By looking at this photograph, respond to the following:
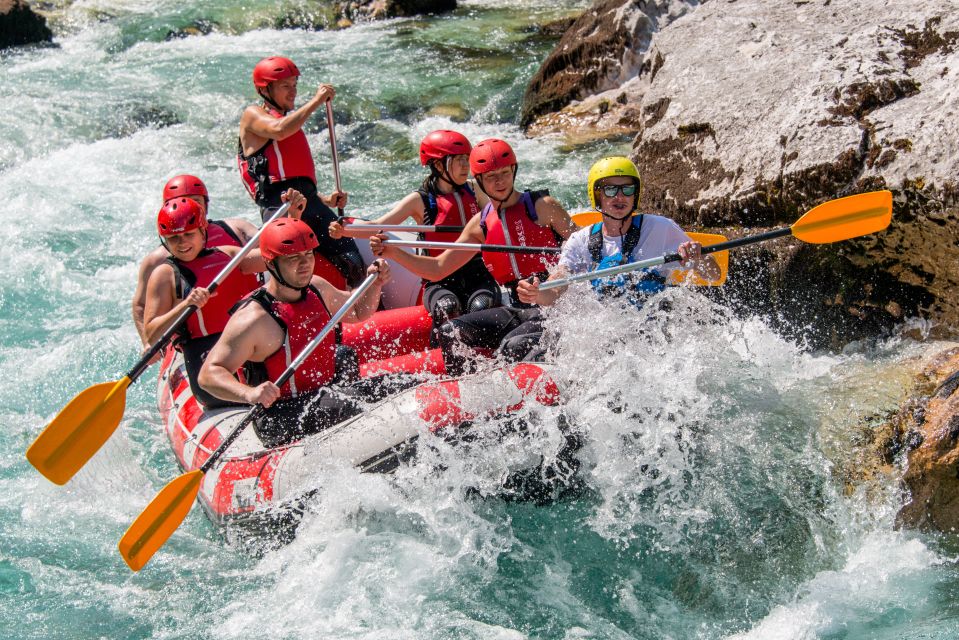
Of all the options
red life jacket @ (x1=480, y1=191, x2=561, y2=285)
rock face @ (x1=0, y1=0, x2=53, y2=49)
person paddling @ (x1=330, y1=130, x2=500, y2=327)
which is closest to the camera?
red life jacket @ (x1=480, y1=191, x2=561, y2=285)

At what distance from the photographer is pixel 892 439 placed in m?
5.19

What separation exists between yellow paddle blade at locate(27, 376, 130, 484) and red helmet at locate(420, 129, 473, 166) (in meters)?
2.28

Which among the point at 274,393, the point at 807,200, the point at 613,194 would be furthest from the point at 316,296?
the point at 807,200

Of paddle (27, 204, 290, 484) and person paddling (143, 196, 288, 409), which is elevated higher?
person paddling (143, 196, 288, 409)

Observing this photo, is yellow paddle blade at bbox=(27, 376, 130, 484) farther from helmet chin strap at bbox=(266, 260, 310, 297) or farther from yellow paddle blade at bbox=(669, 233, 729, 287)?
yellow paddle blade at bbox=(669, 233, 729, 287)

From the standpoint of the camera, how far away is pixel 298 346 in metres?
5.54

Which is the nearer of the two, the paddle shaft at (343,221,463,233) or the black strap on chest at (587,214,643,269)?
the black strap on chest at (587,214,643,269)

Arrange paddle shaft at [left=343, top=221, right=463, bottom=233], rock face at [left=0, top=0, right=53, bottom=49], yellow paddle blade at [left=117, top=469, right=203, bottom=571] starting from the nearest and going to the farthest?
yellow paddle blade at [left=117, top=469, right=203, bottom=571]
paddle shaft at [left=343, top=221, right=463, bottom=233]
rock face at [left=0, top=0, right=53, bottom=49]

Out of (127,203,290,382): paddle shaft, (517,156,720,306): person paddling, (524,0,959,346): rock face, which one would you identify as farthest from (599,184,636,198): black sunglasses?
(127,203,290,382): paddle shaft

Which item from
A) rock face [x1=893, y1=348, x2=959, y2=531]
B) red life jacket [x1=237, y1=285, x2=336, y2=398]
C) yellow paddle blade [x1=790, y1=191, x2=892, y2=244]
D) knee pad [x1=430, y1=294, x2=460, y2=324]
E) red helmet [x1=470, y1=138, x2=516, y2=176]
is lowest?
rock face [x1=893, y1=348, x2=959, y2=531]

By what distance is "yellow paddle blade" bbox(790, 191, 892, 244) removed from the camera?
17.5 ft

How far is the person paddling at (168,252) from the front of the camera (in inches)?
242

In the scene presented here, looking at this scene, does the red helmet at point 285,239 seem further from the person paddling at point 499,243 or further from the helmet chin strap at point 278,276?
the person paddling at point 499,243

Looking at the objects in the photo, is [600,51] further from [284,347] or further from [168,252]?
[284,347]
